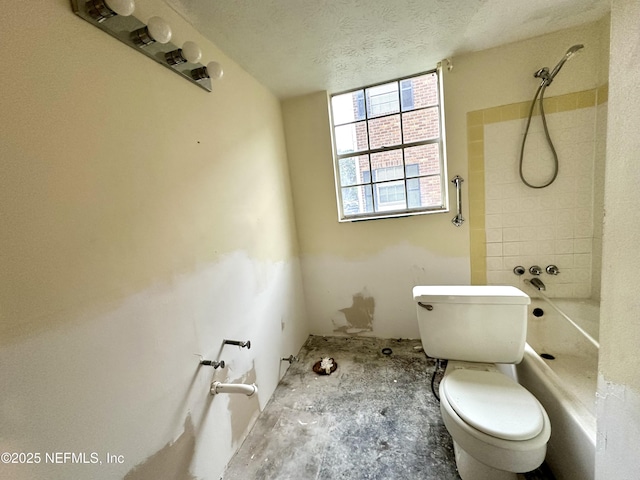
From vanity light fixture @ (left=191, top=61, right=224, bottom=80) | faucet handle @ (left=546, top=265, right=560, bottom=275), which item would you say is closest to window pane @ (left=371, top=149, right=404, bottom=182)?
faucet handle @ (left=546, top=265, right=560, bottom=275)

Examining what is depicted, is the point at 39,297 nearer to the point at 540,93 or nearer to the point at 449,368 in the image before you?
the point at 449,368

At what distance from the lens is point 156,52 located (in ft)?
3.29

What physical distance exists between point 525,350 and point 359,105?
6.96 ft

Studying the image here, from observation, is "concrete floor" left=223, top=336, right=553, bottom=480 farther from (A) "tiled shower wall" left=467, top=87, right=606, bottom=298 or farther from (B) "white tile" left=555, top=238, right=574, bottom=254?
(B) "white tile" left=555, top=238, right=574, bottom=254

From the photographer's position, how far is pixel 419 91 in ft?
6.42

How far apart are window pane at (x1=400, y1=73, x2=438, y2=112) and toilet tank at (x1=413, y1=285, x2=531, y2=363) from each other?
1.48 m

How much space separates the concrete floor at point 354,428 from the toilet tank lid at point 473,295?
2.38ft

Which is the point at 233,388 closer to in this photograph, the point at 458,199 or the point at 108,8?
the point at 108,8

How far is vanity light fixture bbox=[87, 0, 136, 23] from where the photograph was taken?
729 millimetres

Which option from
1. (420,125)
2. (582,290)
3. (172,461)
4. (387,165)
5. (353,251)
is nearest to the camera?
(172,461)

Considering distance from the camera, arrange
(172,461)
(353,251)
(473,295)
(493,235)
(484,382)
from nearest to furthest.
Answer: (172,461) < (484,382) < (473,295) < (493,235) < (353,251)

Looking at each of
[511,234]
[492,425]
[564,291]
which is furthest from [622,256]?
[564,291]

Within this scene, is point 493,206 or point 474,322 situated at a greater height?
point 493,206

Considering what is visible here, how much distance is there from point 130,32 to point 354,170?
1.66 metres
